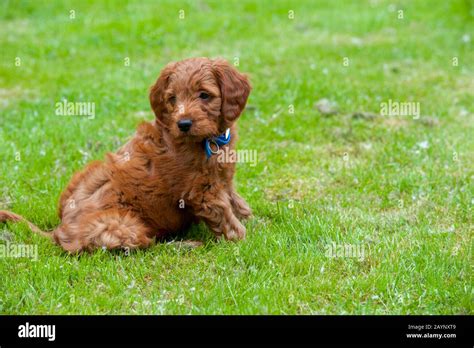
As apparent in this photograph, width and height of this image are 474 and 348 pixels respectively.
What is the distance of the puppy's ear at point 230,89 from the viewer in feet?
21.5

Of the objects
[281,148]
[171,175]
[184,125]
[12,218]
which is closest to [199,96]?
[184,125]

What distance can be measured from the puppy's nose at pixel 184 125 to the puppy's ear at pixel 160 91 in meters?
0.49

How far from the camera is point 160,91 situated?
6633 millimetres

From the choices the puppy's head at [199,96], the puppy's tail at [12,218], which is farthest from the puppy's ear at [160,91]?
the puppy's tail at [12,218]

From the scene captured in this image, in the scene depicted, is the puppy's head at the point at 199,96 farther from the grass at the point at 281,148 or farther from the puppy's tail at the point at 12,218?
the puppy's tail at the point at 12,218

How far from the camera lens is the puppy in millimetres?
6434

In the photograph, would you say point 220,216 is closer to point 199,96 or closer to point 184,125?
point 184,125

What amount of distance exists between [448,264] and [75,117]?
636 centimetres

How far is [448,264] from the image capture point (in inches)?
244

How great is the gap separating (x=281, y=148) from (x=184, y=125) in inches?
138

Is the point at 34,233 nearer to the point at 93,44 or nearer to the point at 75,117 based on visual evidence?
the point at 75,117

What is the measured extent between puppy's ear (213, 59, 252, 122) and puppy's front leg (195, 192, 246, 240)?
0.78 m
